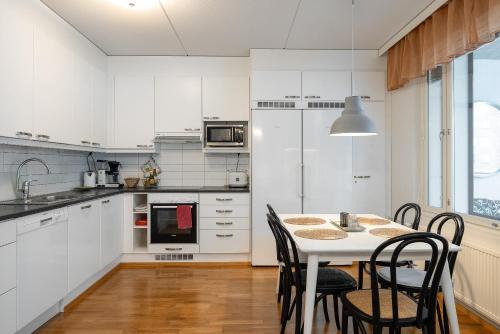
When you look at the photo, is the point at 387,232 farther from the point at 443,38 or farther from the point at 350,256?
the point at 443,38

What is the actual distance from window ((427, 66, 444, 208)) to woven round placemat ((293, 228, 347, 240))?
1.41 m

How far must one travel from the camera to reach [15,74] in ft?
7.54

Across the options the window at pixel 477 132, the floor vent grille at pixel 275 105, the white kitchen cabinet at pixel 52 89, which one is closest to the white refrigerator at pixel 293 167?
the floor vent grille at pixel 275 105

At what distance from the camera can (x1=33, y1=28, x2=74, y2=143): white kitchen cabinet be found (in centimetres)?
255

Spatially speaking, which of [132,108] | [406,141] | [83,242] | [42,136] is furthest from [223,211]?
[406,141]

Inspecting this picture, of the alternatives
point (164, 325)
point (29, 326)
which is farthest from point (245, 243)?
point (29, 326)

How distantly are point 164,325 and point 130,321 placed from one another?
11.2 inches

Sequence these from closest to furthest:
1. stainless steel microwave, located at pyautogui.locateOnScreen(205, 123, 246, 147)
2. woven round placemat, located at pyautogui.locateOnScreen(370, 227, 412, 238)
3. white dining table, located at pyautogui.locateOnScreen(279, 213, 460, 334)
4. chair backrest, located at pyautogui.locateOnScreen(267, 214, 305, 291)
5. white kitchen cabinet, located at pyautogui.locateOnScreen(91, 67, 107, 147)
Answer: white dining table, located at pyautogui.locateOnScreen(279, 213, 460, 334) → chair backrest, located at pyautogui.locateOnScreen(267, 214, 305, 291) → woven round placemat, located at pyautogui.locateOnScreen(370, 227, 412, 238) → white kitchen cabinet, located at pyautogui.locateOnScreen(91, 67, 107, 147) → stainless steel microwave, located at pyautogui.locateOnScreen(205, 123, 246, 147)

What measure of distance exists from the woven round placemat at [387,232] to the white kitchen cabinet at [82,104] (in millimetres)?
2809

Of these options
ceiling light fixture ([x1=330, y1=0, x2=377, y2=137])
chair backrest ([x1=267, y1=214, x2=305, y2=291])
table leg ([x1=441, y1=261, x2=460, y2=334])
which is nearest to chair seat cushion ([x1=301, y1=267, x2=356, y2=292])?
chair backrest ([x1=267, y1=214, x2=305, y2=291])

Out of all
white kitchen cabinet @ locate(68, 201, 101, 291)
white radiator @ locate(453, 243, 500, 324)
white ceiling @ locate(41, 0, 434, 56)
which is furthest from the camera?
white ceiling @ locate(41, 0, 434, 56)

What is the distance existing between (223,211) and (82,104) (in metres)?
1.88

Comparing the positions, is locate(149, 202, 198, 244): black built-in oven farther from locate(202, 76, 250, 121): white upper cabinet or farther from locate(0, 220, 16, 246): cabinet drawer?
locate(0, 220, 16, 246): cabinet drawer

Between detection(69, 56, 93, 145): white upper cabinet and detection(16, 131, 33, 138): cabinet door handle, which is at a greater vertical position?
detection(69, 56, 93, 145): white upper cabinet
